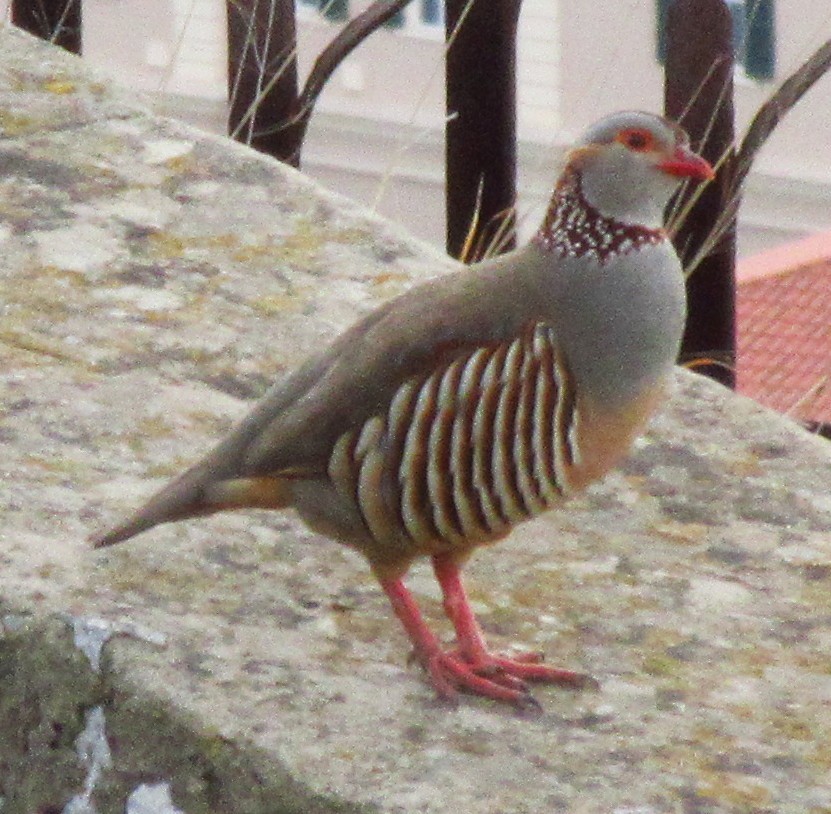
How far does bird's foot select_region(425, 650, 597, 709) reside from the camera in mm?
2486

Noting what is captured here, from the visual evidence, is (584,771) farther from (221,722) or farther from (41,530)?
(41,530)

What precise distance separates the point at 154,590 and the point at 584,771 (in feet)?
2.06

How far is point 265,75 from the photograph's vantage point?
4.72m

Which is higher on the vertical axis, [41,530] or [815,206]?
[41,530]

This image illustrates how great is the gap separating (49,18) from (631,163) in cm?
300

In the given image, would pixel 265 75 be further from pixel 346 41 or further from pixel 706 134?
pixel 706 134

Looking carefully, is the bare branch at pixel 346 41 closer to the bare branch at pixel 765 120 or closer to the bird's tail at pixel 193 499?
the bare branch at pixel 765 120

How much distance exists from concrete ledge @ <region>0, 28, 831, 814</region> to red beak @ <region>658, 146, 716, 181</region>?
0.62 meters

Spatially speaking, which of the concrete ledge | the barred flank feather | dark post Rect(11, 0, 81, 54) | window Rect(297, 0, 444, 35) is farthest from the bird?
window Rect(297, 0, 444, 35)

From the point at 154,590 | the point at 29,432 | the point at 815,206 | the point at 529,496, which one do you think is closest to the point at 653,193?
the point at 529,496

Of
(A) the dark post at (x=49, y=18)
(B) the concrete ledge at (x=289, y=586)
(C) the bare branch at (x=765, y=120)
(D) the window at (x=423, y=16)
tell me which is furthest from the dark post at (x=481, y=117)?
(D) the window at (x=423, y=16)

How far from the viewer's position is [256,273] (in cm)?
365

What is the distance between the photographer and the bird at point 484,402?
2.47 meters

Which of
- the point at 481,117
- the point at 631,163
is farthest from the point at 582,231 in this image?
the point at 481,117
